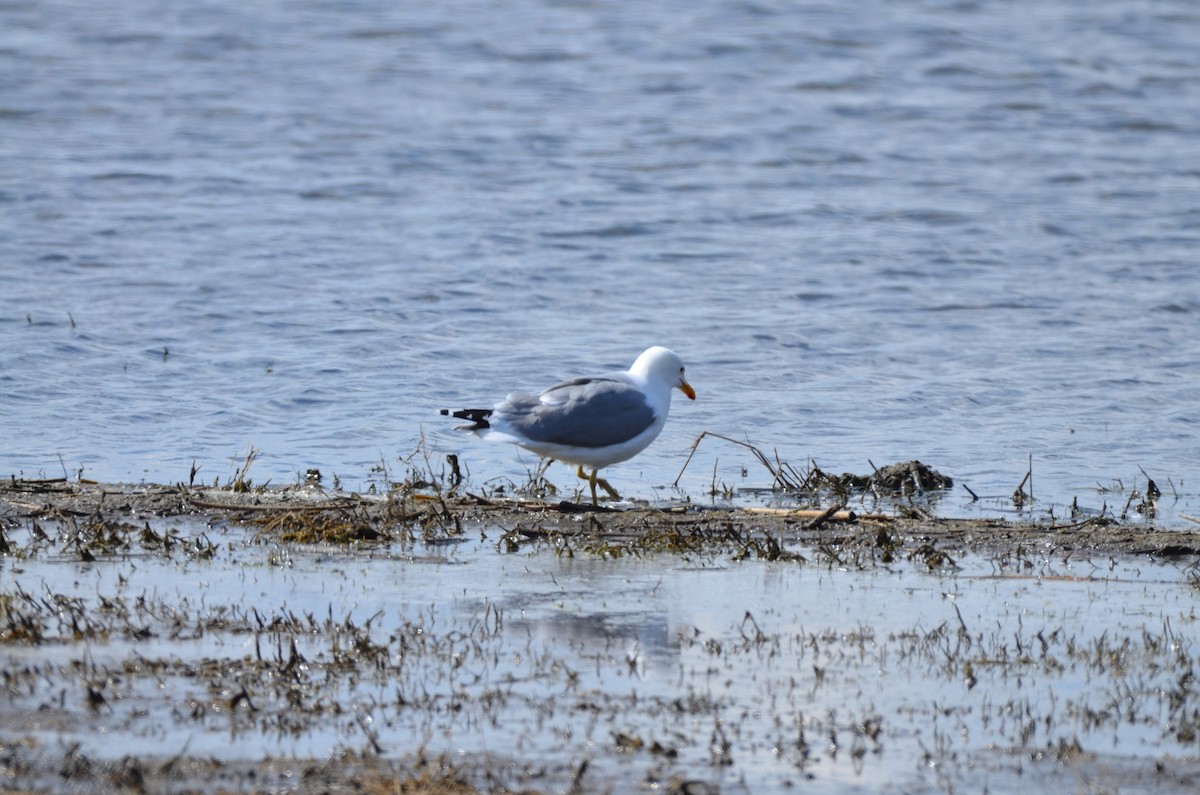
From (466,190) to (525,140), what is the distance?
2339 mm

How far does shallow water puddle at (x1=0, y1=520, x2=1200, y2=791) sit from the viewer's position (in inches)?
201

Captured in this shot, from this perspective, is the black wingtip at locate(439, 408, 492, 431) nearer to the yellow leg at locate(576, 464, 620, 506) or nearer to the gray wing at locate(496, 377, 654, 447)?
the gray wing at locate(496, 377, 654, 447)

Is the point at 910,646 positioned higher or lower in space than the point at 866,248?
lower

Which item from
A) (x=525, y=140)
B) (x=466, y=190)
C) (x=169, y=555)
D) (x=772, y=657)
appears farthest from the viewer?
(x=525, y=140)

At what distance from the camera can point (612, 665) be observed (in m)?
5.92

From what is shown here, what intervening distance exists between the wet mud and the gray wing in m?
0.40

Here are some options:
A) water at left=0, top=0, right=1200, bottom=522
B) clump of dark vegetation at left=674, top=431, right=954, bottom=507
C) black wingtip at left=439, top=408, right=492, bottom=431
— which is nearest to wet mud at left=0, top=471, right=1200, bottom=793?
black wingtip at left=439, top=408, right=492, bottom=431

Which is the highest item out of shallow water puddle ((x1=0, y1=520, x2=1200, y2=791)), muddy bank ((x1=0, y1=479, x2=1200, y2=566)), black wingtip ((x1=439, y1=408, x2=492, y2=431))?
black wingtip ((x1=439, y1=408, x2=492, y2=431))

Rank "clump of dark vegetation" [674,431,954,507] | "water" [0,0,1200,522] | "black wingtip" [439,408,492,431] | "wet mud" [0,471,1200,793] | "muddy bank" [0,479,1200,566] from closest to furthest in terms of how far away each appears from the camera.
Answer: "wet mud" [0,471,1200,793] < "muddy bank" [0,479,1200,566] < "black wingtip" [439,408,492,431] < "clump of dark vegetation" [674,431,954,507] < "water" [0,0,1200,522]

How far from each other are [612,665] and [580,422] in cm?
291

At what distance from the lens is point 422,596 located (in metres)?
6.79

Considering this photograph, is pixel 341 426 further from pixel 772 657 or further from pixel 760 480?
pixel 772 657

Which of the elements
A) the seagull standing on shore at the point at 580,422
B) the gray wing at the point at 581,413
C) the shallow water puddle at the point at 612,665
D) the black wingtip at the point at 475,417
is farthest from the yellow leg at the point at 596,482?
the shallow water puddle at the point at 612,665

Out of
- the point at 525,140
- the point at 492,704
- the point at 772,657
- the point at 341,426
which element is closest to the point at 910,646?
the point at 772,657
